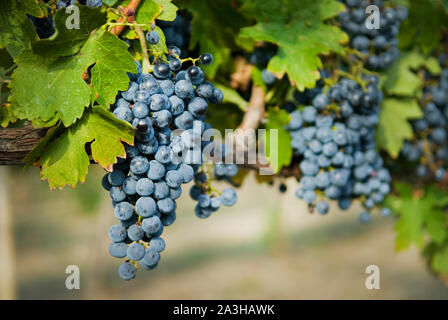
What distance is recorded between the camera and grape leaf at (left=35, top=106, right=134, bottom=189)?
39.7 inches

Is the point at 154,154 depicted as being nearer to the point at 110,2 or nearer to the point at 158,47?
the point at 158,47

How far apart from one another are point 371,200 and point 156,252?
980 millimetres

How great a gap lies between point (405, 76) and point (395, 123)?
202 millimetres

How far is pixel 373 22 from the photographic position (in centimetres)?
163

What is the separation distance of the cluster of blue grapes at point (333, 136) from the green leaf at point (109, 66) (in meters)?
0.74

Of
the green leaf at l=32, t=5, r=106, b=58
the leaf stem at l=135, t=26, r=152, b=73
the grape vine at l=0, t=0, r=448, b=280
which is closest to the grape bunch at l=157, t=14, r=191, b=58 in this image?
the grape vine at l=0, t=0, r=448, b=280

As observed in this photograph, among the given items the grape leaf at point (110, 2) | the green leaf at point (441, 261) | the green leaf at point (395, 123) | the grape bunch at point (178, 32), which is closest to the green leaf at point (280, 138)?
the grape bunch at point (178, 32)

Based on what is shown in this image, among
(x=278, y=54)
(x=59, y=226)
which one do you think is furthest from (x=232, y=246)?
(x=278, y=54)

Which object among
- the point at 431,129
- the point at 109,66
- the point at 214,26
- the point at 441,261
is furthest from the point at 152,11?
the point at 441,261

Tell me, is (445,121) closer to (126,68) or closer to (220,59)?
(220,59)

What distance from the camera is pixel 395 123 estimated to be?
189 centimetres

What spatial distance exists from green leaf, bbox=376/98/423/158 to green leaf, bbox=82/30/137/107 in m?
1.20

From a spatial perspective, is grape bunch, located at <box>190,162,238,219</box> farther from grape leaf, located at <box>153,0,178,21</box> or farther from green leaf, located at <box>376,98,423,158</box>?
green leaf, located at <box>376,98,423,158</box>

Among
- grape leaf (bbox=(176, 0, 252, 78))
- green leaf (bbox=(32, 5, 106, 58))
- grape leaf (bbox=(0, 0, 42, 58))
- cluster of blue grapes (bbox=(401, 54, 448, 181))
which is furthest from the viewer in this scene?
cluster of blue grapes (bbox=(401, 54, 448, 181))
